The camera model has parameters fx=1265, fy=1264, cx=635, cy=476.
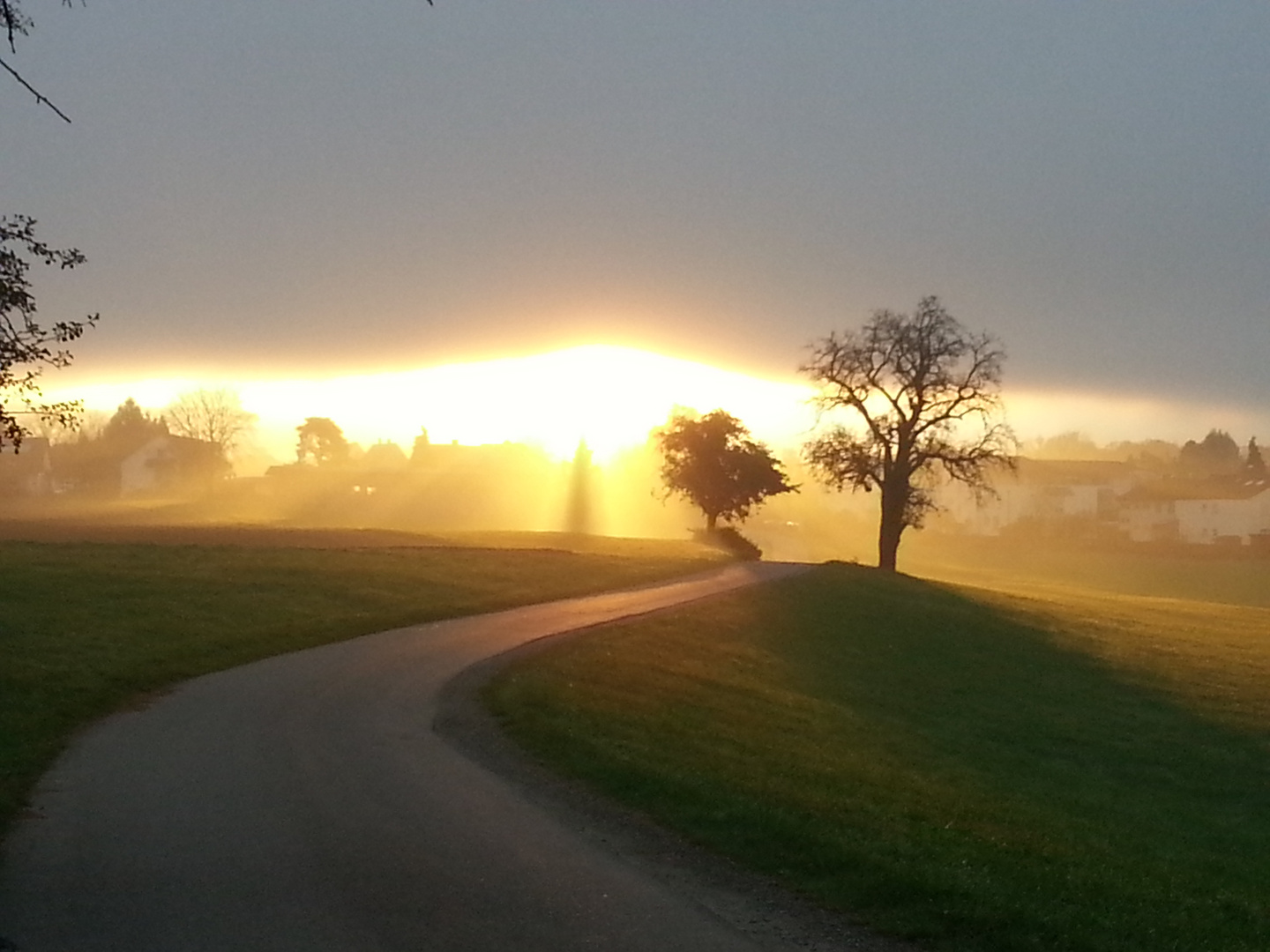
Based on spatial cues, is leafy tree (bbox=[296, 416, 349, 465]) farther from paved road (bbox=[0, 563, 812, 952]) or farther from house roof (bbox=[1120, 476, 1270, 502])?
paved road (bbox=[0, 563, 812, 952])

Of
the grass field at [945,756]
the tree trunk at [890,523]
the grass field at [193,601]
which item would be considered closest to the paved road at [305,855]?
the grass field at [193,601]

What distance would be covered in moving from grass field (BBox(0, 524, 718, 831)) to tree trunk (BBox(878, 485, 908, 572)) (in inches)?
486

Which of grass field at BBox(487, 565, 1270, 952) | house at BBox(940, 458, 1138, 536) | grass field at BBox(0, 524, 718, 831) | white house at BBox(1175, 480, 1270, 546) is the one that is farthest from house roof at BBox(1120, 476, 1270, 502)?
grass field at BBox(487, 565, 1270, 952)

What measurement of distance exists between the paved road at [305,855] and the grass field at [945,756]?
1604 millimetres

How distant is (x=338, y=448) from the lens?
176 meters

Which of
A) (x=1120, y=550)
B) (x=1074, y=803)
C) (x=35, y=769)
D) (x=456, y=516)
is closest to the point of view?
(x=35, y=769)

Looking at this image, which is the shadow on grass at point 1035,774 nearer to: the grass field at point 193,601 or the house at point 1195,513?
the grass field at point 193,601

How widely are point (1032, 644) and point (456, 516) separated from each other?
287ft

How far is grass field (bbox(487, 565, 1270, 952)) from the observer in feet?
35.0

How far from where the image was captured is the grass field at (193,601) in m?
19.3

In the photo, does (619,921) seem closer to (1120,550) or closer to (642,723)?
(642,723)

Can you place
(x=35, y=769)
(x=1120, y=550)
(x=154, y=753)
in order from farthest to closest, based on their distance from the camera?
(x=1120, y=550) < (x=154, y=753) < (x=35, y=769)

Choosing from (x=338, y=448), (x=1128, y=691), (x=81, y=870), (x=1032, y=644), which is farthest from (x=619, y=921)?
(x=338, y=448)

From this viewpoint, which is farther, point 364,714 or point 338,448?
point 338,448
